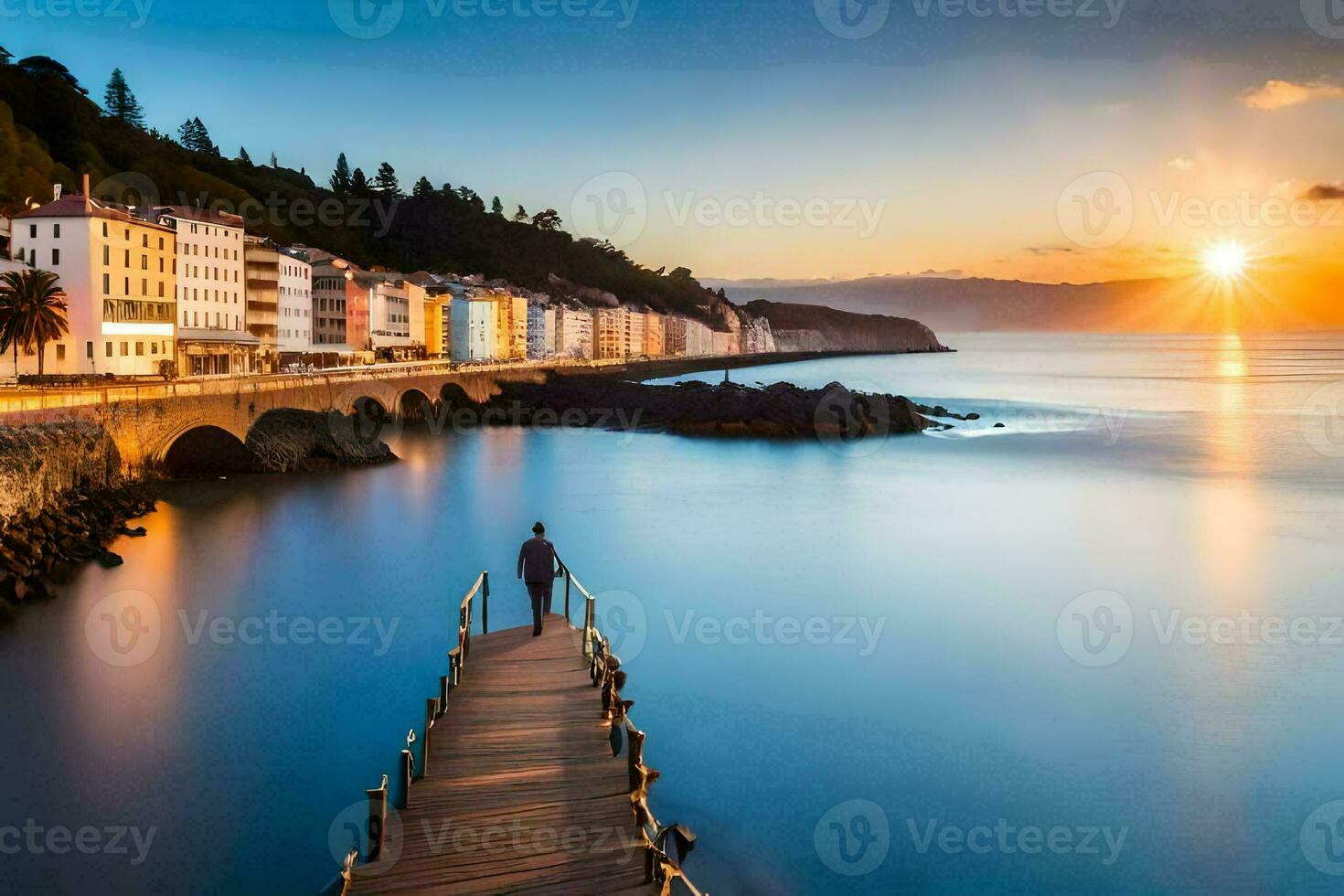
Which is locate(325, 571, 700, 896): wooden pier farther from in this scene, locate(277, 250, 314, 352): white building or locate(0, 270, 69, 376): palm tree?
locate(277, 250, 314, 352): white building

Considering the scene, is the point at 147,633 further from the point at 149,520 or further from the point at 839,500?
the point at 839,500

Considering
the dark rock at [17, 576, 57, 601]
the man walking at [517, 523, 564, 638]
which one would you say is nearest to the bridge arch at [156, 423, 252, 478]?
the dark rock at [17, 576, 57, 601]

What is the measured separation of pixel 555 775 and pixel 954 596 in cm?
1553

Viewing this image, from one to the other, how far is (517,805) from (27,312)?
3102cm

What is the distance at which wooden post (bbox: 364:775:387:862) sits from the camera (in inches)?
291

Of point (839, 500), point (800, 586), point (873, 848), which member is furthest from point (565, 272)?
point (873, 848)

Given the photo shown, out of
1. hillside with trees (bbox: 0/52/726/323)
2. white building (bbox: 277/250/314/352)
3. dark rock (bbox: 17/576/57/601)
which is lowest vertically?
dark rock (bbox: 17/576/57/601)

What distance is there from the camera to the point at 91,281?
3656 centimetres

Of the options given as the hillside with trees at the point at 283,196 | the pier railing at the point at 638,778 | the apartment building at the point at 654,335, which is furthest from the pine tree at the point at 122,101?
the pier railing at the point at 638,778

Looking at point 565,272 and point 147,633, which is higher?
point 565,272

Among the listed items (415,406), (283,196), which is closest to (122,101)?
(283,196)

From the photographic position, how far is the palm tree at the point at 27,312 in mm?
31656

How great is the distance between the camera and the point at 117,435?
26.9m

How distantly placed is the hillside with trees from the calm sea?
37.9 meters
